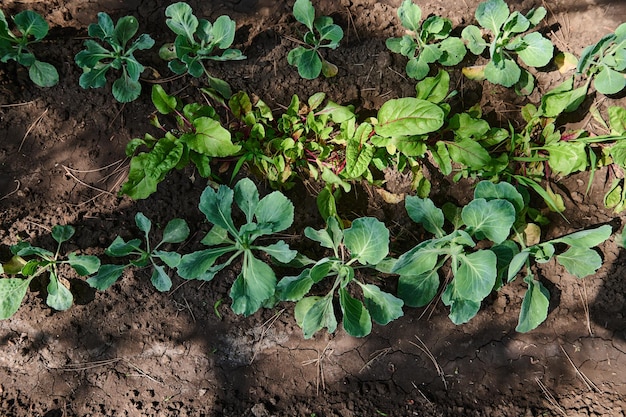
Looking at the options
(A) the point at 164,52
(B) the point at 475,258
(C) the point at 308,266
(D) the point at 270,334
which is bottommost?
(D) the point at 270,334

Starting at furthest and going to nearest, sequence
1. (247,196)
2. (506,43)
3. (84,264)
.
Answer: (506,43) < (84,264) < (247,196)

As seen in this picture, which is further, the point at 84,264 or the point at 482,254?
the point at 84,264

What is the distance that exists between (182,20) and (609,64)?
2.31 m

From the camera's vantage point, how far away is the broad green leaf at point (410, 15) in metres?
2.66

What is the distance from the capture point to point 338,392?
9.16 ft

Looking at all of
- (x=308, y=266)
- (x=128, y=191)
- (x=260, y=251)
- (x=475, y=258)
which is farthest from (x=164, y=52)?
(x=475, y=258)

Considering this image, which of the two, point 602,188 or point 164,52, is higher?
point 164,52

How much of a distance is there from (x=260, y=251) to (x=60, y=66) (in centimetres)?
156

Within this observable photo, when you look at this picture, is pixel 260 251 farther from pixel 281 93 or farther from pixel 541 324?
pixel 541 324

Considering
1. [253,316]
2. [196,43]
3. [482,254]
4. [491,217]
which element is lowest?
[253,316]

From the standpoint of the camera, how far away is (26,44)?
272cm

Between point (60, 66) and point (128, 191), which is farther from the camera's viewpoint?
point (60, 66)

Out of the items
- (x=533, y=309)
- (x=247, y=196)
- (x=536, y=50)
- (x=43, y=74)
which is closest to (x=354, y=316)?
(x=247, y=196)

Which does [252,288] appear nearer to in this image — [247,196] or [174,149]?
[247,196]
